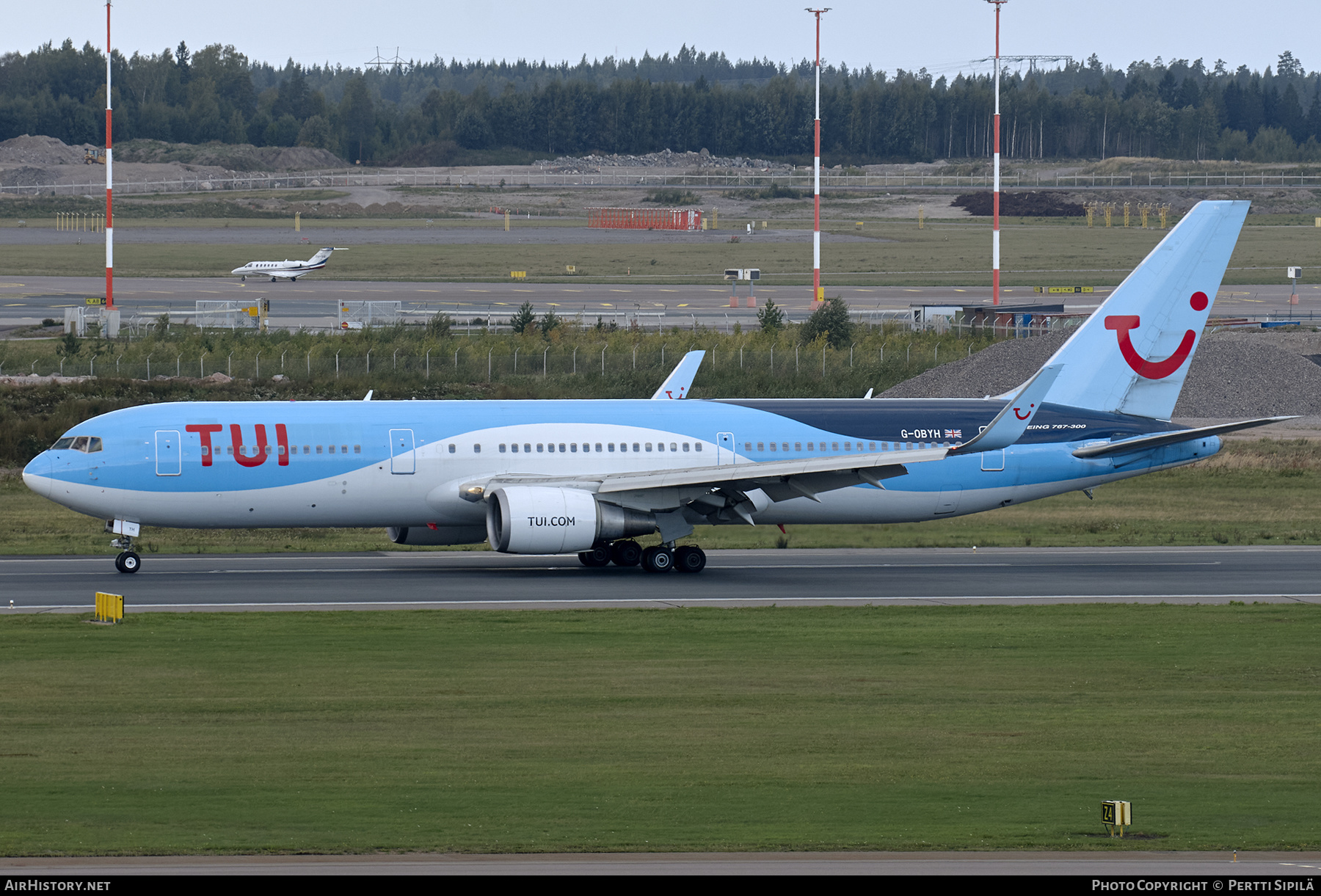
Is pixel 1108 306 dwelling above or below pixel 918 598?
above

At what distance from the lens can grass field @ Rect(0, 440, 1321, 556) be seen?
4706 centimetres

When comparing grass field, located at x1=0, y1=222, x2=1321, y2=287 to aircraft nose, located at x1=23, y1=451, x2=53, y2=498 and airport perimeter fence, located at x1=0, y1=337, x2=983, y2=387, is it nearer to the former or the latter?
airport perimeter fence, located at x1=0, y1=337, x2=983, y2=387

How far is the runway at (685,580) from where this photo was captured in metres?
35.9

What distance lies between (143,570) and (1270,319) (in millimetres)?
80005

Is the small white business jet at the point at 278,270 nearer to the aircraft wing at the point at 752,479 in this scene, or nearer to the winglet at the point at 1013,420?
the aircraft wing at the point at 752,479

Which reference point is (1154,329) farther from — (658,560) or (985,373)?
(985,373)

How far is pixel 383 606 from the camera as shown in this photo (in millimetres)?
34781

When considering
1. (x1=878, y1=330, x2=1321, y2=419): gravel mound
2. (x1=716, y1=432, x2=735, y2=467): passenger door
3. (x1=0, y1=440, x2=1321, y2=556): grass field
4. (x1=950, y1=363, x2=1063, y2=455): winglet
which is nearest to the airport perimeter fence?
(x1=878, y1=330, x2=1321, y2=419): gravel mound

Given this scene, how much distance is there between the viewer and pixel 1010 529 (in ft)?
164

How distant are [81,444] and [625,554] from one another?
14.1 meters

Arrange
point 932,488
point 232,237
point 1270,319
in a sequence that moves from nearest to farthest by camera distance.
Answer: point 932,488, point 1270,319, point 232,237

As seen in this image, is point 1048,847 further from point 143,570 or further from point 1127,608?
point 143,570

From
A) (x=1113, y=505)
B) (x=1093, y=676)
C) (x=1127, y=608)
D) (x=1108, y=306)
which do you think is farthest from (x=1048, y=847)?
(x=1113, y=505)

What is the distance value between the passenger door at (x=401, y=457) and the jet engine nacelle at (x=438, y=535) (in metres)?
1.99
